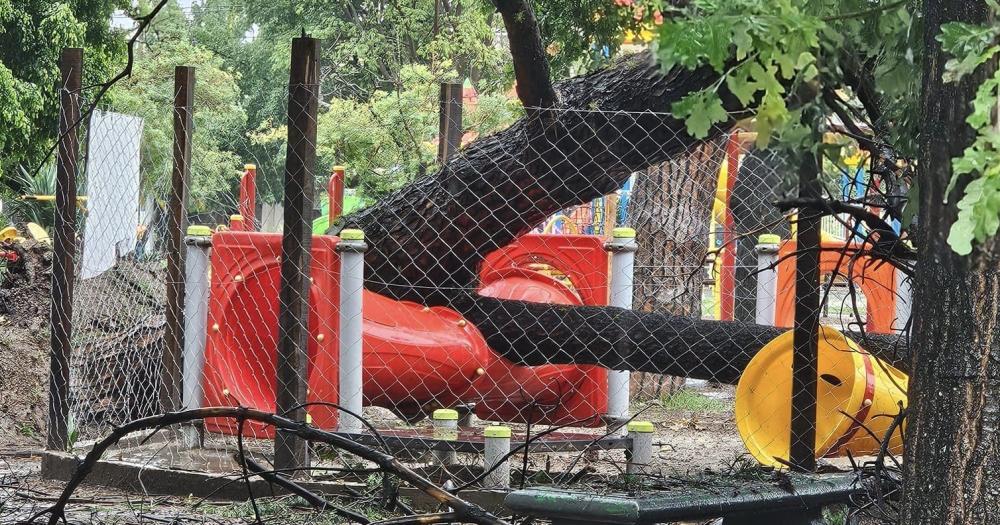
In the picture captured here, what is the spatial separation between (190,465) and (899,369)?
3402 millimetres

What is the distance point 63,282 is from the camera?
6430 mm

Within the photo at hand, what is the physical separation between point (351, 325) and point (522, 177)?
3.80ft

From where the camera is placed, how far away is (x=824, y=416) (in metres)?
5.90

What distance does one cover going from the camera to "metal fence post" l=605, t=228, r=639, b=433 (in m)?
6.02

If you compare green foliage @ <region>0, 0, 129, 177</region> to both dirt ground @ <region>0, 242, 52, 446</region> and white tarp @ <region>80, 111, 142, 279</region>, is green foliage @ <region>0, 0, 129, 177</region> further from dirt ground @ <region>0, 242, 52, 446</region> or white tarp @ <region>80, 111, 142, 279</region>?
white tarp @ <region>80, 111, 142, 279</region>

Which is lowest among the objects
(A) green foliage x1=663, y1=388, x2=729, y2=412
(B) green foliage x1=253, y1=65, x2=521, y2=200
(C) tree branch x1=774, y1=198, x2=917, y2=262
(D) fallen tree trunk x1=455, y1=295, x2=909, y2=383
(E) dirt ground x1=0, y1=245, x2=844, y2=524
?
(A) green foliage x1=663, y1=388, x2=729, y2=412

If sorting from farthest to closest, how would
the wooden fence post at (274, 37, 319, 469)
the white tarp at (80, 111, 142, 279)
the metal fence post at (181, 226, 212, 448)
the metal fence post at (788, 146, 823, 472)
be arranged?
the white tarp at (80, 111, 142, 279), the metal fence post at (181, 226, 212, 448), the wooden fence post at (274, 37, 319, 469), the metal fence post at (788, 146, 823, 472)

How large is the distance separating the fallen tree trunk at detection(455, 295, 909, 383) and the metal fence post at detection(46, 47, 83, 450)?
6.68ft

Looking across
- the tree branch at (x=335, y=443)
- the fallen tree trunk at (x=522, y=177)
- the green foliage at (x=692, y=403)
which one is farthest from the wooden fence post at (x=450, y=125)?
the tree branch at (x=335, y=443)

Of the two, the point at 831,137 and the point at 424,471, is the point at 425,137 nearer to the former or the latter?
the point at 424,471

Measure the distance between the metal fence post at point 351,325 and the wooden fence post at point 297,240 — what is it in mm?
223

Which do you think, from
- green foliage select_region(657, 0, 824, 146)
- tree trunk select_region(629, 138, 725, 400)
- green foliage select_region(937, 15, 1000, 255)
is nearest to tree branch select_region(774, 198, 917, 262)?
green foliage select_region(657, 0, 824, 146)

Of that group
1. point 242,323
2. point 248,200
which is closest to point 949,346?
point 242,323

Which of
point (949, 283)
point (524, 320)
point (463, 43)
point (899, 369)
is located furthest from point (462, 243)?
point (463, 43)
